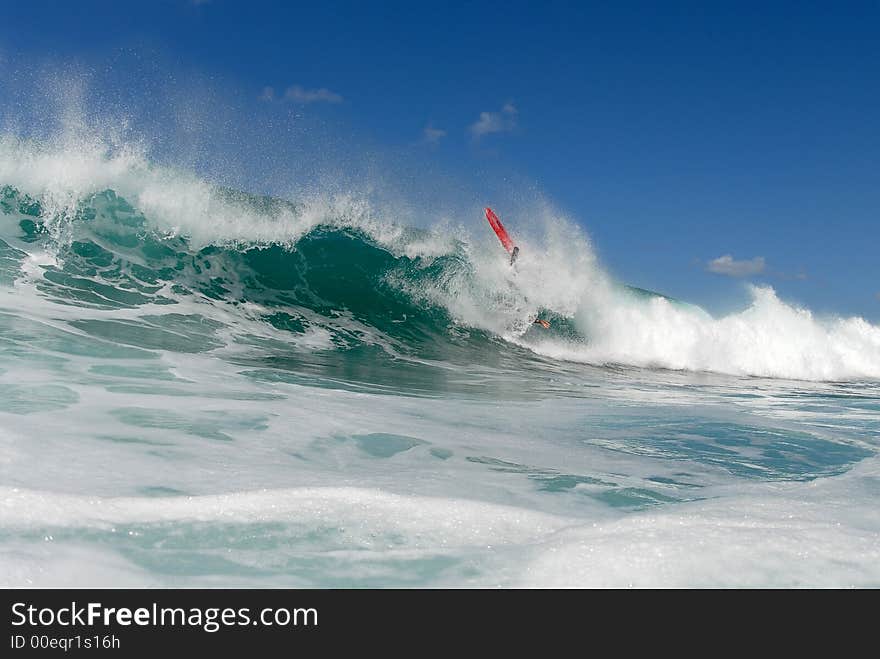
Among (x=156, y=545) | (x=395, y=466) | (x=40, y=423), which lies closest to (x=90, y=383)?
(x=40, y=423)

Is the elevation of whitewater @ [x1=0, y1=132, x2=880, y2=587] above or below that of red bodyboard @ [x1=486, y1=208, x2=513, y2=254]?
below

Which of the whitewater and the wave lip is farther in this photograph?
the wave lip

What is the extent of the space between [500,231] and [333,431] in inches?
476

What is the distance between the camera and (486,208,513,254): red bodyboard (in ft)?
53.7

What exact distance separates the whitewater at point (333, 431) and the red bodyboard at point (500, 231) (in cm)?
186

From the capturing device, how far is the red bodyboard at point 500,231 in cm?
1638

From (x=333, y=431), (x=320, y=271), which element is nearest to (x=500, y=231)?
(x=320, y=271)

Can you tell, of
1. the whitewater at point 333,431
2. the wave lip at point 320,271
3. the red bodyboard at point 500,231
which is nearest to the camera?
the whitewater at point 333,431

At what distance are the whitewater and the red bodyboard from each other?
1.86 m

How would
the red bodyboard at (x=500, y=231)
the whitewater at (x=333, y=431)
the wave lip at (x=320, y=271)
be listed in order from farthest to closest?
1. the red bodyboard at (x=500, y=231)
2. the wave lip at (x=320, y=271)
3. the whitewater at (x=333, y=431)

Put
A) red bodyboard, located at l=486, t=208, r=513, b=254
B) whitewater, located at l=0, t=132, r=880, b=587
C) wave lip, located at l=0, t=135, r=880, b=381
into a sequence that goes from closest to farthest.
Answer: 1. whitewater, located at l=0, t=132, r=880, b=587
2. wave lip, located at l=0, t=135, r=880, b=381
3. red bodyboard, located at l=486, t=208, r=513, b=254

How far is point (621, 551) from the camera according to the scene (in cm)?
269
